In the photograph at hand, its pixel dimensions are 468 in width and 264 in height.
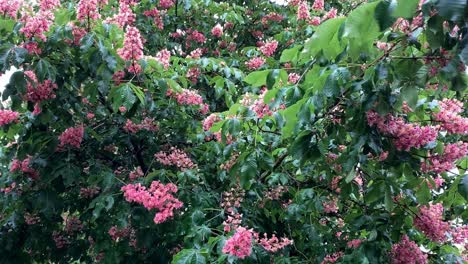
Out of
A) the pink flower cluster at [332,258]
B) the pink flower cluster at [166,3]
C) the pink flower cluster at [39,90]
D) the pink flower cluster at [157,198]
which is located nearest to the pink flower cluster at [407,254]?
the pink flower cluster at [332,258]

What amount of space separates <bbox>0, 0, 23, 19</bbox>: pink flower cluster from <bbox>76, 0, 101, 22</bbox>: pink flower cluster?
0.48 meters

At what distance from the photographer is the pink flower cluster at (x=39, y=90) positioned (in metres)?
3.21

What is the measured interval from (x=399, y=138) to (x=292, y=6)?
11.0ft

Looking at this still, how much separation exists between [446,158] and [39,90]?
244 centimetres

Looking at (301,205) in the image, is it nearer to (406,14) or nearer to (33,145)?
(33,145)

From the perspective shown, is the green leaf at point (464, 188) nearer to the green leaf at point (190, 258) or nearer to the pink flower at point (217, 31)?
the green leaf at point (190, 258)

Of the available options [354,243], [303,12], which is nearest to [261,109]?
[354,243]

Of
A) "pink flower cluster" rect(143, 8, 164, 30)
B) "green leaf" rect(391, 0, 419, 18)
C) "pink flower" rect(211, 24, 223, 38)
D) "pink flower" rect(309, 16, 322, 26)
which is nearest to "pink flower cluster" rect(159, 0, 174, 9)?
"pink flower cluster" rect(143, 8, 164, 30)

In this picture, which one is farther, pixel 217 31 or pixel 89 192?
pixel 217 31

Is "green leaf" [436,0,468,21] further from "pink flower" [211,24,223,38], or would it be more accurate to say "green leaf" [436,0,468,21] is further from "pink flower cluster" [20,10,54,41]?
"pink flower" [211,24,223,38]

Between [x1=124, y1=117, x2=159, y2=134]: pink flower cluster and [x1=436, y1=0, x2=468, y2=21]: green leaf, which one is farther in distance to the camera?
[x1=124, y1=117, x2=159, y2=134]: pink flower cluster

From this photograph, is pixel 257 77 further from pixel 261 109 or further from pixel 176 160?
pixel 176 160

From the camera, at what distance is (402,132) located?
101 inches

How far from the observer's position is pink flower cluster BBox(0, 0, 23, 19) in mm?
3328
